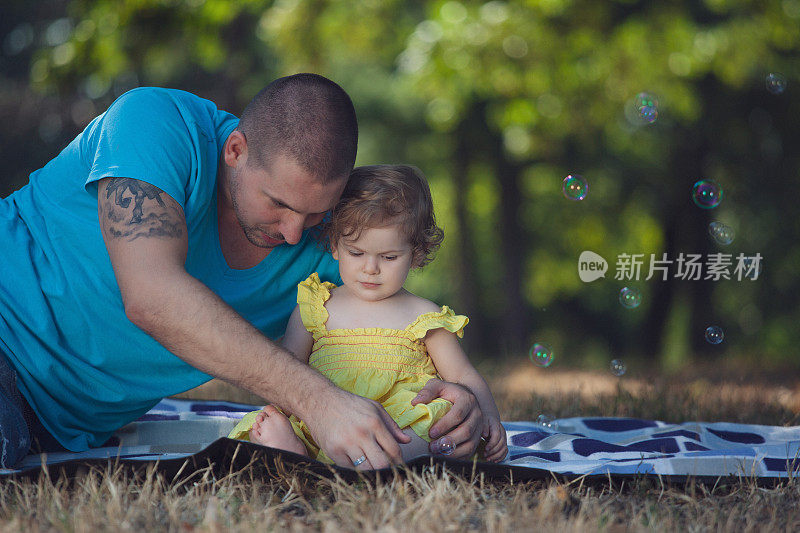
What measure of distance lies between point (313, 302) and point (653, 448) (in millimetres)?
1271

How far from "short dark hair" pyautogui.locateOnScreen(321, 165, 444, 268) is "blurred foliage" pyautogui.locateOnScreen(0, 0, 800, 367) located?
13.0ft

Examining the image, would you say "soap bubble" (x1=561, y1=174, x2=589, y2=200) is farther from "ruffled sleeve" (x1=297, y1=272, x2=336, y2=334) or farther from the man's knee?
the man's knee

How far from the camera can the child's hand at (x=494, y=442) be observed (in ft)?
8.05

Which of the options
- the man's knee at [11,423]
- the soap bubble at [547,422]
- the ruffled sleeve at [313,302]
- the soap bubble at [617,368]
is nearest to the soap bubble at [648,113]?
the soap bubble at [617,368]

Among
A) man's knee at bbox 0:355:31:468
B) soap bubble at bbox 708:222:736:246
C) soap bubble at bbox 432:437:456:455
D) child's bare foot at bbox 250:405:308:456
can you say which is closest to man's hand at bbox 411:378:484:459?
soap bubble at bbox 432:437:456:455

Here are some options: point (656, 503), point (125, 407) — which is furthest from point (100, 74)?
point (656, 503)

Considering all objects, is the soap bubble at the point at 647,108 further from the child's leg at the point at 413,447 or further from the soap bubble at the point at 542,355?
the child's leg at the point at 413,447

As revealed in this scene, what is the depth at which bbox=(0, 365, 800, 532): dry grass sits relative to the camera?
1707 millimetres

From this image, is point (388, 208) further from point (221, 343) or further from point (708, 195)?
point (708, 195)

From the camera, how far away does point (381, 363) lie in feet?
8.48

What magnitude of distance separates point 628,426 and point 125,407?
1.93 metres

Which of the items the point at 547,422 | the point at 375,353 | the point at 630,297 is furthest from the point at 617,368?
the point at 375,353

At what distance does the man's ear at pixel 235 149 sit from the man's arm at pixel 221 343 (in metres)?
0.41

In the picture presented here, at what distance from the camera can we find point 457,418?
231 cm
